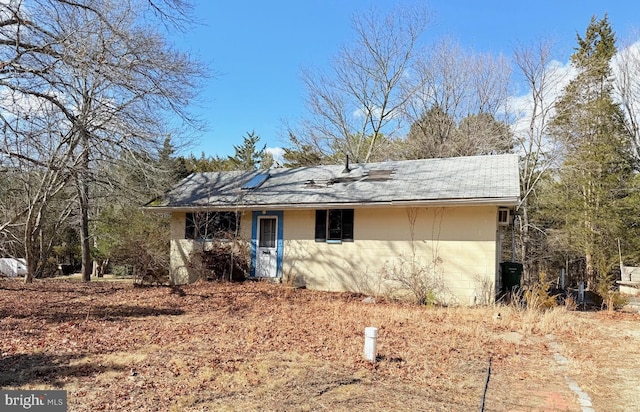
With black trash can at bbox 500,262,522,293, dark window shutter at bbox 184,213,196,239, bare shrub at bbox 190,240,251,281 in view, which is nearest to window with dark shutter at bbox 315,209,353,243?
bare shrub at bbox 190,240,251,281

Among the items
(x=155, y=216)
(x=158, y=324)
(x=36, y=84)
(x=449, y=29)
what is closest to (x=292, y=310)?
(x=158, y=324)

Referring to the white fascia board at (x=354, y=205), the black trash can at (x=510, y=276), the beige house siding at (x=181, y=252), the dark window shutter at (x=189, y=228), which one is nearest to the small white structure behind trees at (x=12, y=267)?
the beige house siding at (x=181, y=252)

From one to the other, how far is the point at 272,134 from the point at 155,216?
1086 cm

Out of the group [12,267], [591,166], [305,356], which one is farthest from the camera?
[12,267]

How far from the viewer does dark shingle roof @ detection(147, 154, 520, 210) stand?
34.3 ft

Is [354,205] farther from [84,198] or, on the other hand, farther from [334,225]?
[84,198]

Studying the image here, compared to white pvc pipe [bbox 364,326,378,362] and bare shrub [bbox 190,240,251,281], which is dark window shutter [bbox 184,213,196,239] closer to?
bare shrub [bbox 190,240,251,281]

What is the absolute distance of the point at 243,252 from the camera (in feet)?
42.4

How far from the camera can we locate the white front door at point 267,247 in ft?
42.1

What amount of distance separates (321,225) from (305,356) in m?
7.09

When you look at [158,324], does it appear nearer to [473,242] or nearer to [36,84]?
[36,84]

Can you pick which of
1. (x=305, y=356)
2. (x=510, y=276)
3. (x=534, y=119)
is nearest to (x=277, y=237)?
(x=510, y=276)

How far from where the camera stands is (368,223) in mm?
11758

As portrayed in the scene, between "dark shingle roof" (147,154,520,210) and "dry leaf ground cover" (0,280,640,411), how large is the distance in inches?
114
